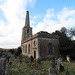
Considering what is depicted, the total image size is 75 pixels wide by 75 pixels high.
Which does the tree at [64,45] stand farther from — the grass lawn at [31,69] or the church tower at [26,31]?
the church tower at [26,31]

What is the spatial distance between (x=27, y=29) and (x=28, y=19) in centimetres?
582

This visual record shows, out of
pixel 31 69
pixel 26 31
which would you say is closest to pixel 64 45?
pixel 31 69

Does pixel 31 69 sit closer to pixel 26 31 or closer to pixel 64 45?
pixel 64 45

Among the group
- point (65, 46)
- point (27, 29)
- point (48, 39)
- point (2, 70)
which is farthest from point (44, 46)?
point (27, 29)

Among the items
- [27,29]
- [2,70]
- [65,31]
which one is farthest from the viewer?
[27,29]

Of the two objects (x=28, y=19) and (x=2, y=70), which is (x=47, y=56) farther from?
(x=28, y=19)

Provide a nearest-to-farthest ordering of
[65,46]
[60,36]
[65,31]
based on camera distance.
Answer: [65,46] < [60,36] < [65,31]

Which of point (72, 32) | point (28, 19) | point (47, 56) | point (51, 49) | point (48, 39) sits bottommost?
point (47, 56)

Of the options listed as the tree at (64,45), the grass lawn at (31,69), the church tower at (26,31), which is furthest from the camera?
the church tower at (26,31)

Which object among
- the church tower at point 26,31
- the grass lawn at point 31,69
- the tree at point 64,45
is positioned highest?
the church tower at point 26,31

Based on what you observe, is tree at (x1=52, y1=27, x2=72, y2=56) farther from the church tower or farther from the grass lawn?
the church tower

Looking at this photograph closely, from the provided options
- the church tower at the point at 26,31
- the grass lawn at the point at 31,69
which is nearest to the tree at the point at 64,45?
the grass lawn at the point at 31,69

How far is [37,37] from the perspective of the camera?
1585 centimetres

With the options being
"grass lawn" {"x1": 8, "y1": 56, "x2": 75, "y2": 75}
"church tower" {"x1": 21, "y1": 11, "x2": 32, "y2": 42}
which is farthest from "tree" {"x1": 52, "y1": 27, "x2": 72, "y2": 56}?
"church tower" {"x1": 21, "y1": 11, "x2": 32, "y2": 42}
